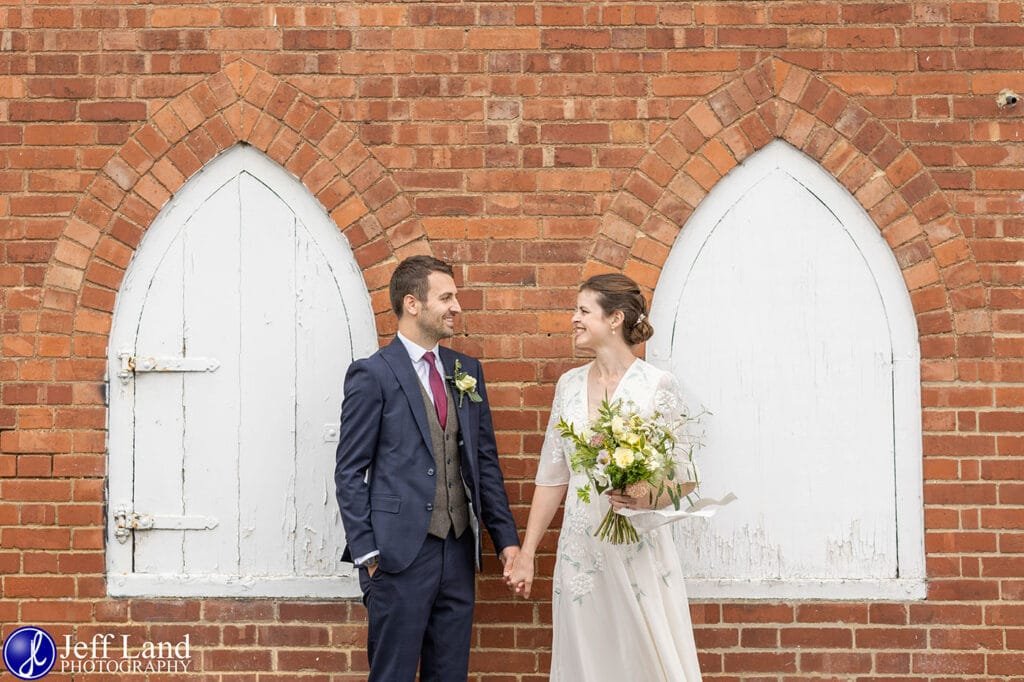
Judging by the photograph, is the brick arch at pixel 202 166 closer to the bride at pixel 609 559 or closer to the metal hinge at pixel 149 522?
the metal hinge at pixel 149 522

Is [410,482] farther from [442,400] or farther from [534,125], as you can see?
[534,125]

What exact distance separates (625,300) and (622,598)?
1110mm

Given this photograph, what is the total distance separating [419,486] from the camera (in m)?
3.76

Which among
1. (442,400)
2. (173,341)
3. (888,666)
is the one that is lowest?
(888,666)

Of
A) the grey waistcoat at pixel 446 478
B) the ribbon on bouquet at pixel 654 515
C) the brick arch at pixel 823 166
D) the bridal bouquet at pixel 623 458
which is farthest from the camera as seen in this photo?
the brick arch at pixel 823 166

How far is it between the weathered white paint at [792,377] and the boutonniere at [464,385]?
863 millimetres

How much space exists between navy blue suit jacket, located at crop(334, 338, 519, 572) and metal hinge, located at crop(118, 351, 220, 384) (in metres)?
0.87

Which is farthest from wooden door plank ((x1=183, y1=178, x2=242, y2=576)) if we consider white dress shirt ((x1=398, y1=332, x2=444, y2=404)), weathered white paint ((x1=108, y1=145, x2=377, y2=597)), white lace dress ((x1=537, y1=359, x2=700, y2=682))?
white lace dress ((x1=537, y1=359, x2=700, y2=682))

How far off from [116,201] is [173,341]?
64 centimetres

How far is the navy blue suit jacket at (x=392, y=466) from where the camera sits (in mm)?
3703

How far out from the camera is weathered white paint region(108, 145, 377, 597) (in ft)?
14.5

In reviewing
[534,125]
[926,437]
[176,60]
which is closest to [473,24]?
[534,125]

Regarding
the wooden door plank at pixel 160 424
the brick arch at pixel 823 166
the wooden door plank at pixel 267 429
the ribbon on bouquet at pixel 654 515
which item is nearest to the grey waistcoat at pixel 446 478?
the ribbon on bouquet at pixel 654 515

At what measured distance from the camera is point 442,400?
12.9 ft
